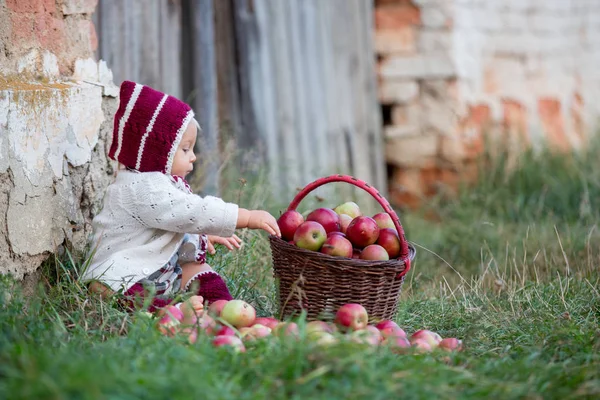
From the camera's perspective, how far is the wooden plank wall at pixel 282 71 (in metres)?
4.28

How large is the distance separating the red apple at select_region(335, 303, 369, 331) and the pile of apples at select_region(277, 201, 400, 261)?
0.23m

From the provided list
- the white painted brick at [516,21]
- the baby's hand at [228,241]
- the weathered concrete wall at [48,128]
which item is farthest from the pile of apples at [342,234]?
the white painted brick at [516,21]

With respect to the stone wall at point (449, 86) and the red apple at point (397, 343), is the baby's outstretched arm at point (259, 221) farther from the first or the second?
the stone wall at point (449, 86)

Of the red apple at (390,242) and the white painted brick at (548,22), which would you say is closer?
the red apple at (390,242)

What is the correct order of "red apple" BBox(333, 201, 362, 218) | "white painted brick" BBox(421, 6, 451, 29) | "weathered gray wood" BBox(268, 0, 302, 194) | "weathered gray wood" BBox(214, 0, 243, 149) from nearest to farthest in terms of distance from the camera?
1. "red apple" BBox(333, 201, 362, 218)
2. "weathered gray wood" BBox(214, 0, 243, 149)
3. "weathered gray wood" BBox(268, 0, 302, 194)
4. "white painted brick" BBox(421, 6, 451, 29)

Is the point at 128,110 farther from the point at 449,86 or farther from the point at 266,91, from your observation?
the point at 449,86

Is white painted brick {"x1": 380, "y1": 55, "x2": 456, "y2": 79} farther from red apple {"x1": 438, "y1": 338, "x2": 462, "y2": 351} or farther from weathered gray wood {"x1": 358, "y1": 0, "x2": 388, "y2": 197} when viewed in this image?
red apple {"x1": 438, "y1": 338, "x2": 462, "y2": 351}

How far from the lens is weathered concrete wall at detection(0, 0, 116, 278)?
9.61ft

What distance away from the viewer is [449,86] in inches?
262

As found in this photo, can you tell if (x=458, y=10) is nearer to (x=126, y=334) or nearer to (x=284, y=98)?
(x=284, y=98)

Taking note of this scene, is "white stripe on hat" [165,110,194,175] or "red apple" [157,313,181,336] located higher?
"white stripe on hat" [165,110,194,175]

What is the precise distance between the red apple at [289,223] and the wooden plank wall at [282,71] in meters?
1.47

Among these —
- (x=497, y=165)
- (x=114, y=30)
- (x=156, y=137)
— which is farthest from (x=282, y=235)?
(x=497, y=165)

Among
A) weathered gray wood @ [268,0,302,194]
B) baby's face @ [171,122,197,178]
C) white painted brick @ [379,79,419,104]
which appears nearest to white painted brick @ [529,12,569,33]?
white painted brick @ [379,79,419,104]
